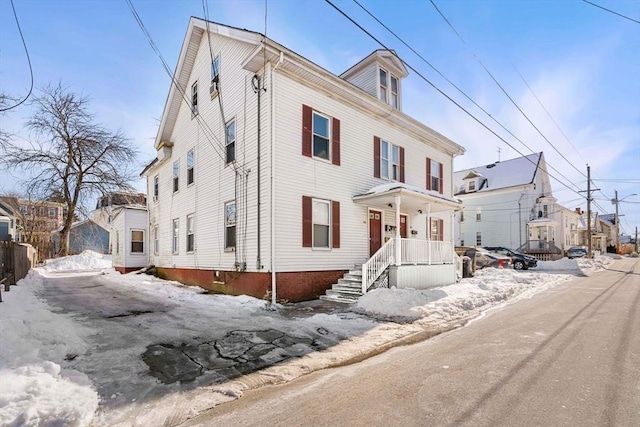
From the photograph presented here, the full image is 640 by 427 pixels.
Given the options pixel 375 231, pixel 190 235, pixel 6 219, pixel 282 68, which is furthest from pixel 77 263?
pixel 282 68

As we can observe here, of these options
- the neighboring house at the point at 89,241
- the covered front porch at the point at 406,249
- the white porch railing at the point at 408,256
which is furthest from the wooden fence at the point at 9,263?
the neighboring house at the point at 89,241

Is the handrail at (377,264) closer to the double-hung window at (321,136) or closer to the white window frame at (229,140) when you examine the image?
the double-hung window at (321,136)

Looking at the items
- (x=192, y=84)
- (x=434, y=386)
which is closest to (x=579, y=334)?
(x=434, y=386)

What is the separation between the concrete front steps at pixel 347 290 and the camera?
10.5m

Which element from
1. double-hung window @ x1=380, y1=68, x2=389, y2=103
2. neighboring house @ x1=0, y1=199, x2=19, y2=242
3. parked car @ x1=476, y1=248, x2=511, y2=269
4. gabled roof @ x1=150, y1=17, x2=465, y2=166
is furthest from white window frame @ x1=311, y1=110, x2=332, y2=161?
neighboring house @ x1=0, y1=199, x2=19, y2=242

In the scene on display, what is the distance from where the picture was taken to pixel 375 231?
13.5m

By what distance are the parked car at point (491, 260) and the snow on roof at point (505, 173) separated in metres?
13.6

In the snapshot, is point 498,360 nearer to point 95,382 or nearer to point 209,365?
point 209,365

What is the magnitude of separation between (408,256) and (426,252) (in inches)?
47.5

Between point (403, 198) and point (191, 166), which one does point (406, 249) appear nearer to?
point (403, 198)

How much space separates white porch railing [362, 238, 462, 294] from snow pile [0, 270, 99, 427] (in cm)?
736

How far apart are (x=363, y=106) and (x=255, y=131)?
4486 mm

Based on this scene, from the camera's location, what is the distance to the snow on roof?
34.4m

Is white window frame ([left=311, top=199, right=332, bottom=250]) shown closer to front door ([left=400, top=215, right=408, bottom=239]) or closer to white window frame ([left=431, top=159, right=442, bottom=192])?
front door ([left=400, top=215, right=408, bottom=239])
